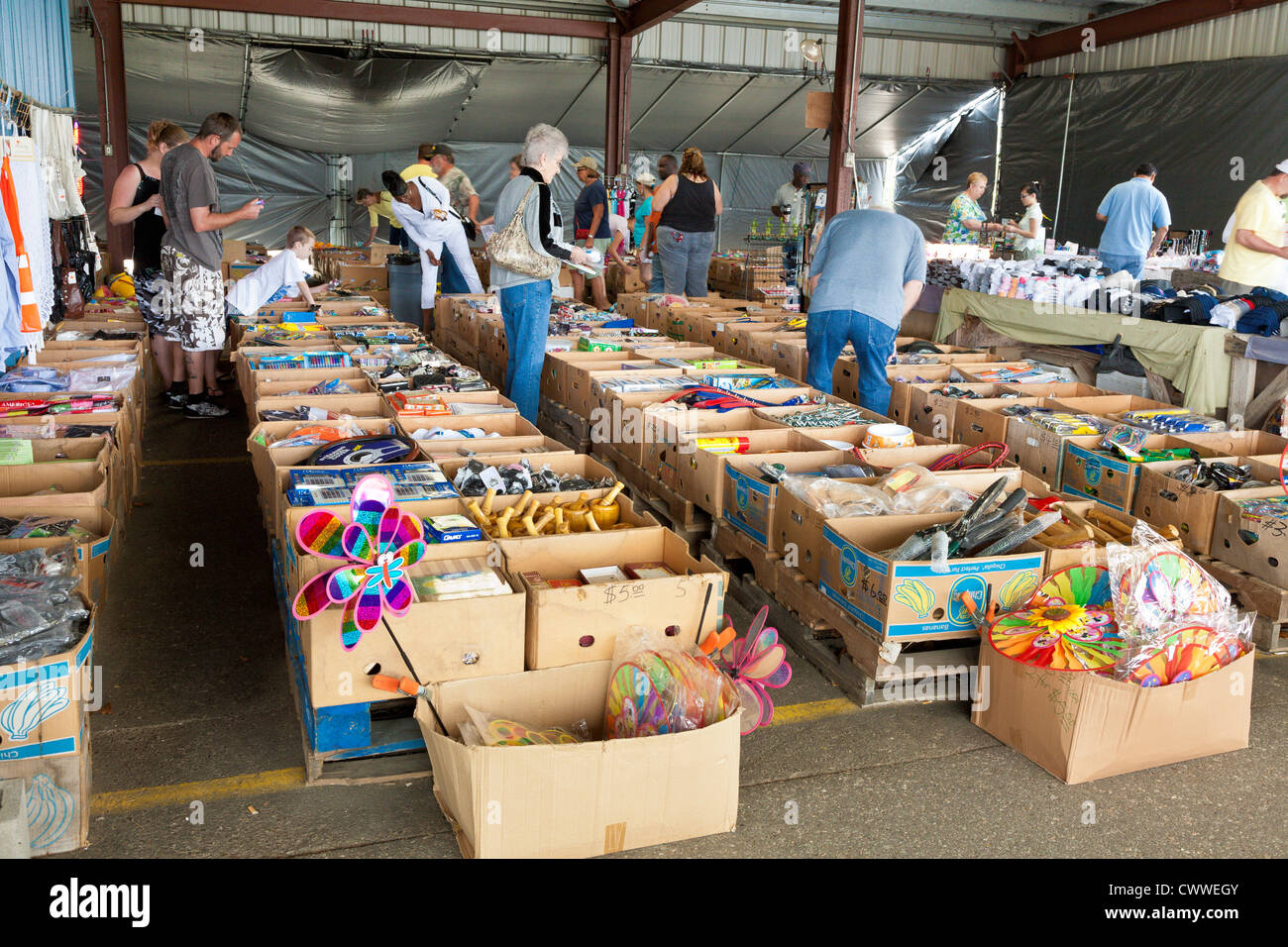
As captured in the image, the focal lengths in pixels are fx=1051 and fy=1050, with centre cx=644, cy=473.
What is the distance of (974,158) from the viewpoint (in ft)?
54.4

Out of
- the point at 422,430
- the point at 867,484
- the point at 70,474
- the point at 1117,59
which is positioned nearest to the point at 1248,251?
the point at 867,484

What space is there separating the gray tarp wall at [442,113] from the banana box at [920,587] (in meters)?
12.6

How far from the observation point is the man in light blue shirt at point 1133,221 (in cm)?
912

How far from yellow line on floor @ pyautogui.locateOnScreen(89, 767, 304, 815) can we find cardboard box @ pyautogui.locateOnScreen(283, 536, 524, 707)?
0.91 feet

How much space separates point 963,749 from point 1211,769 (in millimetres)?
703

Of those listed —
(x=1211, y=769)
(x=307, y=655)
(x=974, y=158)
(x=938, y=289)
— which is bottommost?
(x=1211, y=769)

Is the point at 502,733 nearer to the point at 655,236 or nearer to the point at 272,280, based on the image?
the point at 272,280

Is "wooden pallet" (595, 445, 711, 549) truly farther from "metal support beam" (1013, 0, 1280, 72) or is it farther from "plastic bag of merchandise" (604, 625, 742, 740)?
"metal support beam" (1013, 0, 1280, 72)

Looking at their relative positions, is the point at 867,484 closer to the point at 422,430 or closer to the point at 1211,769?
the point at 1211,769

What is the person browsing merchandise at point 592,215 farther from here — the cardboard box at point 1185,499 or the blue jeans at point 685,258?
the cardboard box at point 1185,499

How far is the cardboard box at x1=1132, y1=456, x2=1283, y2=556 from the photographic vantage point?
404cm

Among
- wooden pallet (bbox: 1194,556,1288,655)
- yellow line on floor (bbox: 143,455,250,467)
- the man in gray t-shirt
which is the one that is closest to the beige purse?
the man in gray t-shirt

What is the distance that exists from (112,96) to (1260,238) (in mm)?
11201

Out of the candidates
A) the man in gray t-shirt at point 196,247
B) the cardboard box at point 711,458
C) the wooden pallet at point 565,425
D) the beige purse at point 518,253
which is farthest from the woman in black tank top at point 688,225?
the cardboard box at point 711,458
